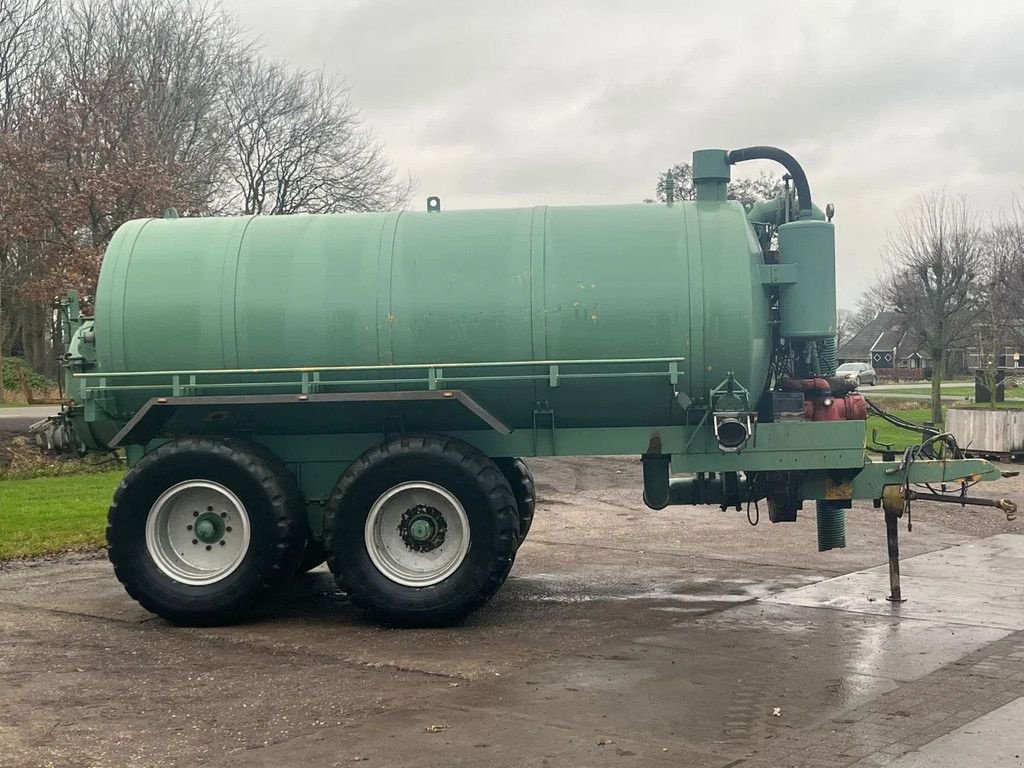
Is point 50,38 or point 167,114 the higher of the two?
point 50,38

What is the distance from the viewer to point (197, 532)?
8.94 metres

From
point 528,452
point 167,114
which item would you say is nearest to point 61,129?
point 167,114

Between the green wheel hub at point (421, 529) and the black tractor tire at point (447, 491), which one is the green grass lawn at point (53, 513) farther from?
the green wheel hub at point (421, 529)

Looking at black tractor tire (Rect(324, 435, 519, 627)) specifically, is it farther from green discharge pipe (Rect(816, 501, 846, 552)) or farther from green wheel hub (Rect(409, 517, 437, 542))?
green discharge pipe (Rect(816, 501, 846, 552))

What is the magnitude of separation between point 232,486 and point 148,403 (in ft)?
2.89

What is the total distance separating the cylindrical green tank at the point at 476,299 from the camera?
884 centimetres

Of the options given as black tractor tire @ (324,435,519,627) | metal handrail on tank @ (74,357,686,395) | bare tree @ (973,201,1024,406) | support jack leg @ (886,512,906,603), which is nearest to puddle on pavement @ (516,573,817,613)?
support jack leg @ (886,512,906,603)

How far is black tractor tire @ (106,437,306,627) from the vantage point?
8.73 meters

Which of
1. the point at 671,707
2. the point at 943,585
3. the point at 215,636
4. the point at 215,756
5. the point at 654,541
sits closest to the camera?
the point at 215,756

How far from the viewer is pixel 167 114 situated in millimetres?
37375

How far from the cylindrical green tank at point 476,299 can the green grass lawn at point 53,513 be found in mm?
3695

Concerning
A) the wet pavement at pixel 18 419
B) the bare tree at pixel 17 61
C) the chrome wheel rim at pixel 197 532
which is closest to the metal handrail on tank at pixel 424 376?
the chrome wheel rim at pixel 197 532

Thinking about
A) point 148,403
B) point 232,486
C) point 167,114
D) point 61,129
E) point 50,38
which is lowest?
point 232,486

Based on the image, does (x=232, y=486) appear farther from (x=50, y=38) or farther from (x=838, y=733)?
(x=50, y=38)
